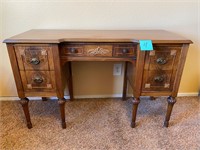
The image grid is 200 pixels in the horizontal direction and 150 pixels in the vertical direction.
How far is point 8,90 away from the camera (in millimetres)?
1596

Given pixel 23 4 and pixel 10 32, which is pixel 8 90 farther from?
pixel 23 4

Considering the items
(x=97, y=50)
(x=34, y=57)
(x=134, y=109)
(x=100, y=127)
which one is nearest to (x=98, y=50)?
(x=97, y=50)

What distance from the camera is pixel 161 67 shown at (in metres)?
1.04

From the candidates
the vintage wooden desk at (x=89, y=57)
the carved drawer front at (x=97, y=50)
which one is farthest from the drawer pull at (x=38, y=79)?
the carved drawer front at (x=97, y=50)

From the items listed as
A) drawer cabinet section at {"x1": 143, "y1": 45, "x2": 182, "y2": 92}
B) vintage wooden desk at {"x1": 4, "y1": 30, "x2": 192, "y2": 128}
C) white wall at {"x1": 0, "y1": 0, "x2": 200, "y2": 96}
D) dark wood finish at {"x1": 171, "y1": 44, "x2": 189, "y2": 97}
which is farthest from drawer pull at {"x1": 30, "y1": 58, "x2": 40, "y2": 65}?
dark wood finish at {"x1": 171, "y1": 44, "x2": 189, "y2": 97}

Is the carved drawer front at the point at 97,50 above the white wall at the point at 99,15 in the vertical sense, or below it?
below

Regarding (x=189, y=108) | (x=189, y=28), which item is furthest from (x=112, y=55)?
(x=189, y=108)

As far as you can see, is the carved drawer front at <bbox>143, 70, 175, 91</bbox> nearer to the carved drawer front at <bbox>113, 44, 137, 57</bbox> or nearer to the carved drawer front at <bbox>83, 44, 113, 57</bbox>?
the carved drawer front at <bbox>113, 44, 137, 57</bbox>

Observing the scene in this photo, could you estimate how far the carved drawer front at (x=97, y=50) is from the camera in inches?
39.9

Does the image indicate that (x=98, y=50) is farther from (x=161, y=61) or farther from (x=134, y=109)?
(x=134, y=109)

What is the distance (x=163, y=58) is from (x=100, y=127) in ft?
2.41

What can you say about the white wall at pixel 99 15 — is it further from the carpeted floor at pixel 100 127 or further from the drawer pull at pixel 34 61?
the carpeted floor at pixel 100 127

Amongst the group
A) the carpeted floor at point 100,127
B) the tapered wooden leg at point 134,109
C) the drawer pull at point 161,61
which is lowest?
the carpeted floor at point 100,127

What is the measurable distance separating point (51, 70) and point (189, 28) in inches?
50.5
